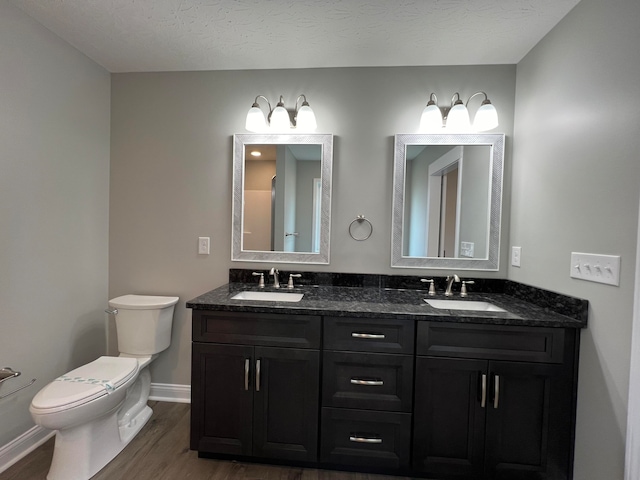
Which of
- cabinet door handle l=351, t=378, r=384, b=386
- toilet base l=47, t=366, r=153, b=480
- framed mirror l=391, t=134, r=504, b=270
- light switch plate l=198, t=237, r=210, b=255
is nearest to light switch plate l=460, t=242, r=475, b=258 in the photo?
framed mirror l=391, t=134, r=504, b=270

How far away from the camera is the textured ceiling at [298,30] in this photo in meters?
1.35

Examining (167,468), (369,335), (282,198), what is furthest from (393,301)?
(167,468)

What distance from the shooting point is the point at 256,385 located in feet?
4.52

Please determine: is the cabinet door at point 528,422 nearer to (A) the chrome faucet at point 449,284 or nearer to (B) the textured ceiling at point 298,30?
(A) the chrome faucet at point 449,284

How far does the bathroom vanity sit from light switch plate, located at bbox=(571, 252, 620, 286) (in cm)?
13

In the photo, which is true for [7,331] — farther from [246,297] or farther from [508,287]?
[508,287]

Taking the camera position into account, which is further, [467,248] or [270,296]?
[467,248]

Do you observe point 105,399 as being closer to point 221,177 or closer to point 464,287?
point 221,177

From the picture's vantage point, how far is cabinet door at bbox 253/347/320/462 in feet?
4.47

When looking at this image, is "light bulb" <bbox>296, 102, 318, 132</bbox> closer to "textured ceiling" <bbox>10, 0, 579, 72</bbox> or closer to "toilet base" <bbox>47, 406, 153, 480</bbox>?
"textured ceiling" <bbox>10, 0, 579, 72</bbox>

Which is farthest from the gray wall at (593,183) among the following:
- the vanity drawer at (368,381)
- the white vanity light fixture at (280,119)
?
the white vanity light fixture at (280,119)

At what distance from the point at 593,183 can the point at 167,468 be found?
243cm

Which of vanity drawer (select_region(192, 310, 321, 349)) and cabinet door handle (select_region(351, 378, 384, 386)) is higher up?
vanity drawer (select_region(192, 310, 321, 349))

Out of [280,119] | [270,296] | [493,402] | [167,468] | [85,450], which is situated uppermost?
[280,119]
